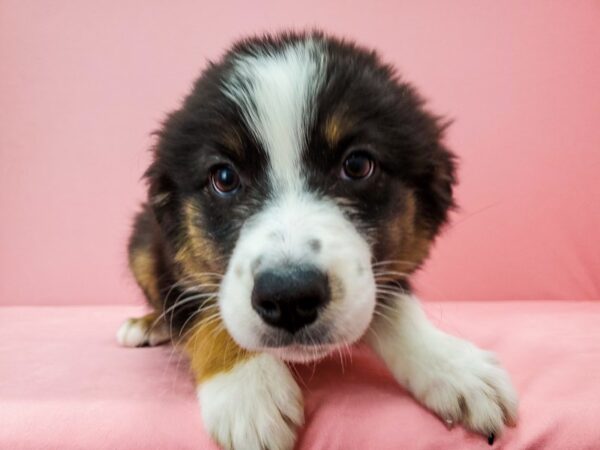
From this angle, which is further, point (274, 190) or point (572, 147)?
point (572, 147)

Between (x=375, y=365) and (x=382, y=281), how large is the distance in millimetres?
267

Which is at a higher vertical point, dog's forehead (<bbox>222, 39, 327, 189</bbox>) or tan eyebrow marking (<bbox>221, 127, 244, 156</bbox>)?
dog's forehead (<bbox>222, 39, 327, 189</bbox>)

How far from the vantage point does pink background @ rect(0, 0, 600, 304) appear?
11.9ft

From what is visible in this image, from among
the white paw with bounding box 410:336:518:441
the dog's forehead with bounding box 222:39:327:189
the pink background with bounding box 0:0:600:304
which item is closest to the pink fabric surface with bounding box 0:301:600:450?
the white paw with bounding box 410:336:518:441

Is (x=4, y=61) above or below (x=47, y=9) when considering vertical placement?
below

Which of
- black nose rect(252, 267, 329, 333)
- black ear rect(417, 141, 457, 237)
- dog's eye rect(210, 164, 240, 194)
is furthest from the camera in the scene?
black ear rect(417, 141, 457, 237)

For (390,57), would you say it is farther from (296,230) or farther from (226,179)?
(296,230)

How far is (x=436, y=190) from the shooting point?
195 centimetres

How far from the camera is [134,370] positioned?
1.96 metres

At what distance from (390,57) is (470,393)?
2.52m

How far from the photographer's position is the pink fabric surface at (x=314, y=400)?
4.69 feet

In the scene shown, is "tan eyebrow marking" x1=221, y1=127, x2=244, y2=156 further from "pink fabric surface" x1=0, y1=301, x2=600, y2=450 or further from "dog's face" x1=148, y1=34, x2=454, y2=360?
"pink fabric surface" x1=0, y1=301, x2=600, y2=450

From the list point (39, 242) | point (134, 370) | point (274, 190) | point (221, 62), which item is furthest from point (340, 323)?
point (39, 242)

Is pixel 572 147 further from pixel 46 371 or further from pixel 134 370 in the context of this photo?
pixel 46 371
